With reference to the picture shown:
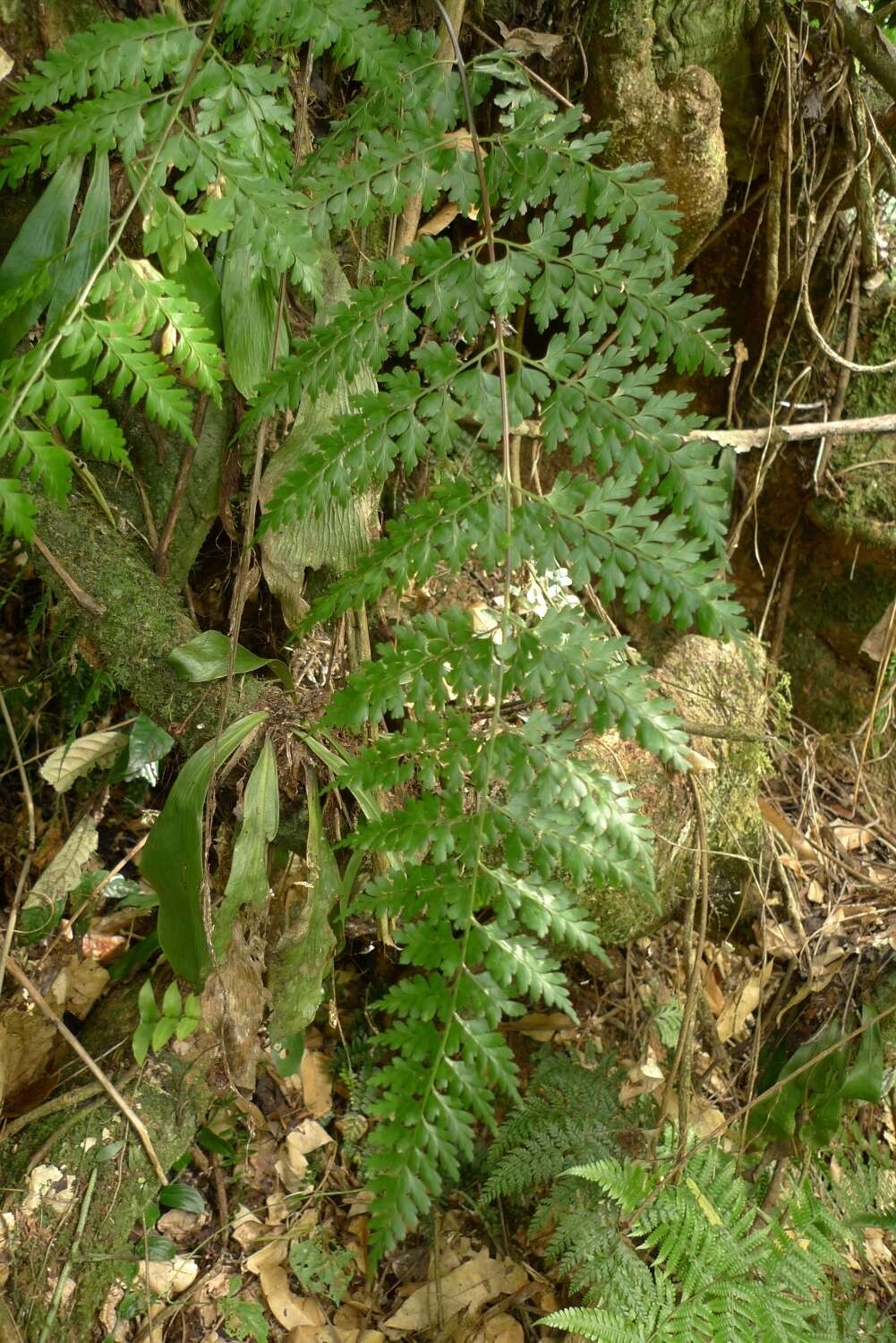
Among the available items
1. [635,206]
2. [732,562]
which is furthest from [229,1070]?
[732,562]

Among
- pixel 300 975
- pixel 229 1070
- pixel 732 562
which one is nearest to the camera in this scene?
pixel 300 975

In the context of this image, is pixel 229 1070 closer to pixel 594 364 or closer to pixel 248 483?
pixel 248 483

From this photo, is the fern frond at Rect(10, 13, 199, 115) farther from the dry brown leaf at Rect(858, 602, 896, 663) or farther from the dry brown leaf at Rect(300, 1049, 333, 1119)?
the dry brown leaf at Rect(858, 602, 896, 663)

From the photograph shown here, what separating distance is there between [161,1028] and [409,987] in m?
1.18

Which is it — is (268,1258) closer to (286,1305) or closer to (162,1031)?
(286,1305)

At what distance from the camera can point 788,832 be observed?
2850mm

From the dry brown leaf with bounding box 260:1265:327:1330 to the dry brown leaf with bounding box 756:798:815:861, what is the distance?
179 centimetres

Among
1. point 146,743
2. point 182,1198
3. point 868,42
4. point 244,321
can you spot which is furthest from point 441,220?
point 182,1198

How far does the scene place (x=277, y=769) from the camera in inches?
73.2

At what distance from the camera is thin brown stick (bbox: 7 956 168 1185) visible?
199 cm

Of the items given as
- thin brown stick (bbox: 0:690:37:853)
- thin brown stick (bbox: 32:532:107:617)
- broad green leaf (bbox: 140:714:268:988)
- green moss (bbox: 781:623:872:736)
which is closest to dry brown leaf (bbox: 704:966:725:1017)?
green moss (bbox: 781:623:872:736)

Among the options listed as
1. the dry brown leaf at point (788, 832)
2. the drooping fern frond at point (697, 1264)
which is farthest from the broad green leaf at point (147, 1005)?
the dry brown leaf at point (788, 832)

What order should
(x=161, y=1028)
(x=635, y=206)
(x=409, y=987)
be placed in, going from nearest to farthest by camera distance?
(x=409, y=987) < (x=635, y=206) < (x=161, y=1028)

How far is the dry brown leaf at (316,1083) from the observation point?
2.39m
